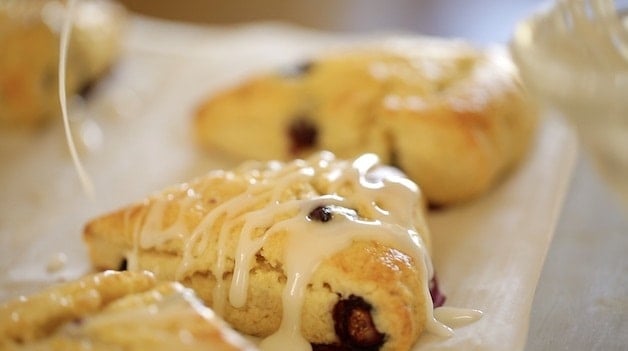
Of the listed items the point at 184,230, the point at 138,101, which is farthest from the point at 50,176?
the point at 184,230

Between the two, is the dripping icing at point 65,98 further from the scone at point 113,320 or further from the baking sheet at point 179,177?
the scone at point 113,320

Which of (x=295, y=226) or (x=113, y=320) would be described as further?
(x=295, y=226)

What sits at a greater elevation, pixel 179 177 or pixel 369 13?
pixel 369 13

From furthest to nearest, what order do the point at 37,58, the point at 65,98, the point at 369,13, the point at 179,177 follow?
the point at 369,13 → the point at 37,58 → the point at 179,177 → the point at 65,98

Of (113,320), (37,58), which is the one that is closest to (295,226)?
(113,320)

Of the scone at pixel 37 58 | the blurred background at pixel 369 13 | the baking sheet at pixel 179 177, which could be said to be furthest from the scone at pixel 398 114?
the blurred background at pixel 369 13

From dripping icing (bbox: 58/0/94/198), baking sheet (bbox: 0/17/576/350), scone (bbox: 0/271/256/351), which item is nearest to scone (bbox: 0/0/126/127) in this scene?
baking sheet (bbox: 0/17/576/350)

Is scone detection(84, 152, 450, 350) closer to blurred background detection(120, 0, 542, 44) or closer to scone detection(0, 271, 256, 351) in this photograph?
scone detection(0, 271, 256, 351)

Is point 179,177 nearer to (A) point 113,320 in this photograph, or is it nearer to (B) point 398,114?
(B) point 398,114
